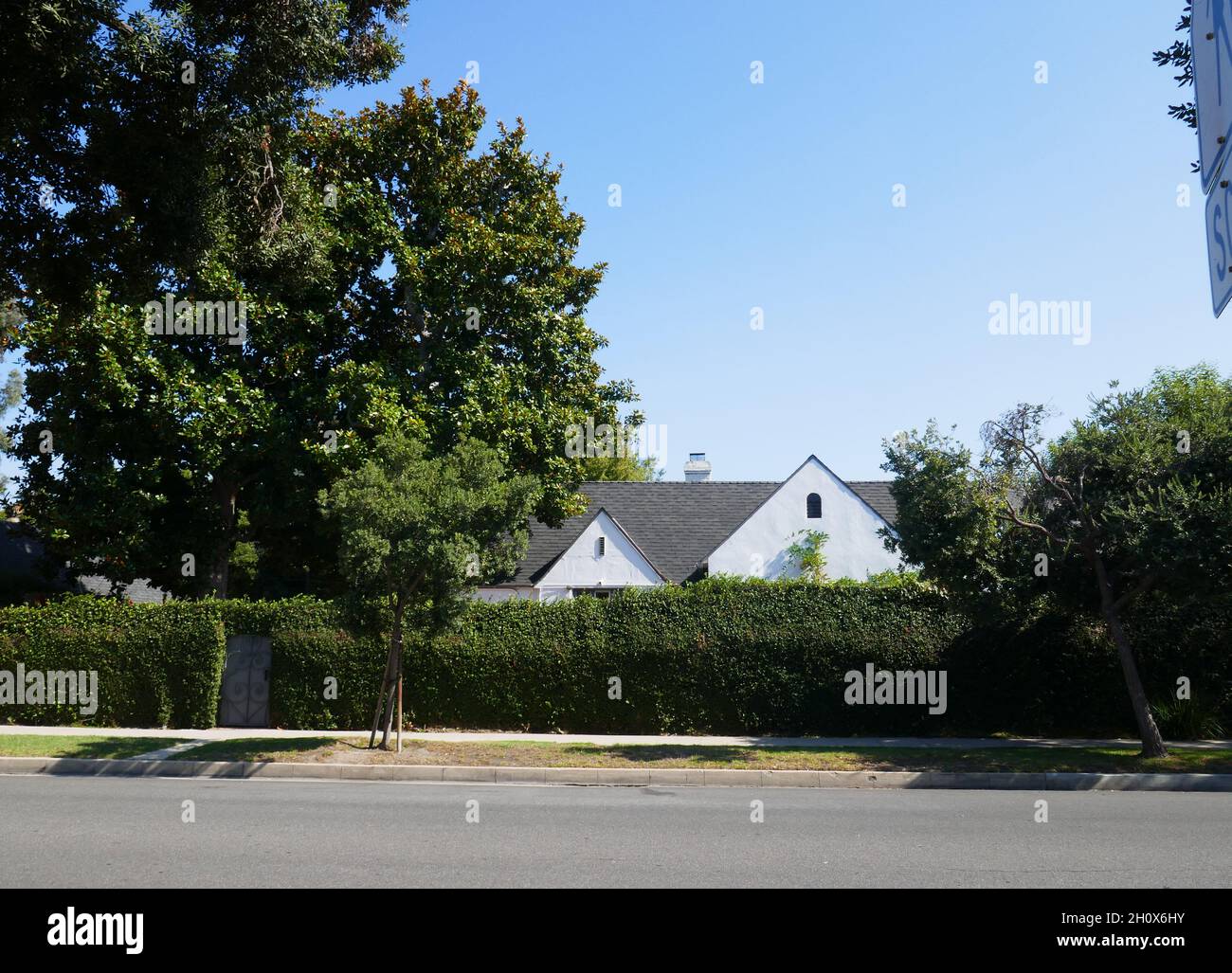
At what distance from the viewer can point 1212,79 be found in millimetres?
3109

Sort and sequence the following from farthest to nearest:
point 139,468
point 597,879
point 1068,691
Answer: point 139,468 < point 1068,691 < point 597,879

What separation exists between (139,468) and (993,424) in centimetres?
1733

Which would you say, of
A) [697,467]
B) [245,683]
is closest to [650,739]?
[245,683]

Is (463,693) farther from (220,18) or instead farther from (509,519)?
(220,18)

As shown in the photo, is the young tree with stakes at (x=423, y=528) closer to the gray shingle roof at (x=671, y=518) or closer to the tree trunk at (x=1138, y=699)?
the tree trunk at (x=1138, y=699)

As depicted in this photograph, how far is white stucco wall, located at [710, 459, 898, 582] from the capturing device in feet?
99.6

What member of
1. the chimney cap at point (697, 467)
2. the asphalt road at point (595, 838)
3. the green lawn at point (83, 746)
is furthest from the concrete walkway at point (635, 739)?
the chimney cap at point (697, 467)

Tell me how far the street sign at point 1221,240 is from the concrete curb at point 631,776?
10719mm

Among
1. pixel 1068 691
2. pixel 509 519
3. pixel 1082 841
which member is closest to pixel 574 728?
pixel 509 519

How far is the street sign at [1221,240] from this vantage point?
2930mm

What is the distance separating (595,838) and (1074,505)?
9459mm

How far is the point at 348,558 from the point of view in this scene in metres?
14.2

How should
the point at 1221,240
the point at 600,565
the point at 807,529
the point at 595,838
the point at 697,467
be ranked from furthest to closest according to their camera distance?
the point at 697,467 → the point at 807,529 → the point at 600,565 → the point at 595,838 → the point at 1221,240

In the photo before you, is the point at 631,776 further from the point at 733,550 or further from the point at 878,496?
the point at 878,496
